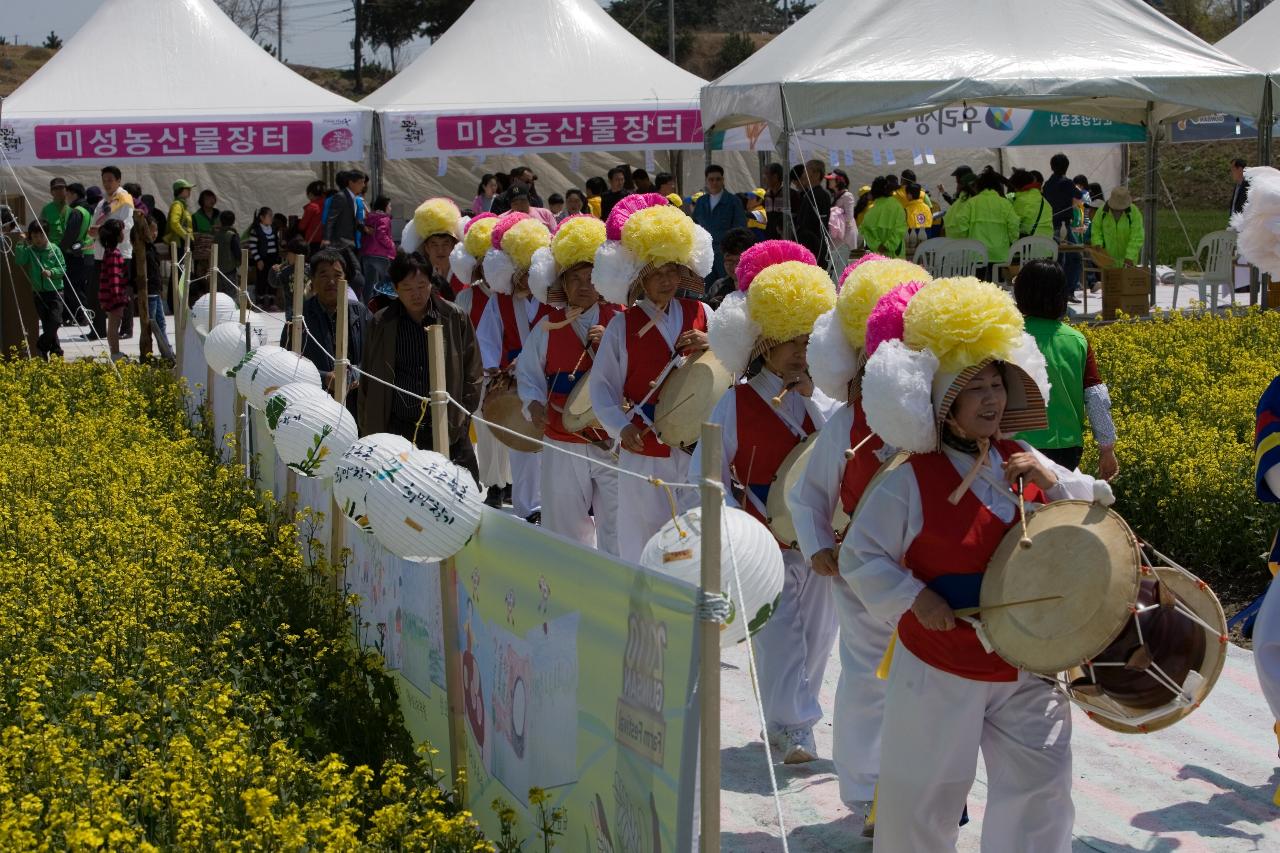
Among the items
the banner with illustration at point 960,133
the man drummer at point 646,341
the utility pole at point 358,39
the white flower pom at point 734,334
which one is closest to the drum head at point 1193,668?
the white flower pom at point 734,334

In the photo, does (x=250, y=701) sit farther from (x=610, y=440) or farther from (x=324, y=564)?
(x=610, y=440)

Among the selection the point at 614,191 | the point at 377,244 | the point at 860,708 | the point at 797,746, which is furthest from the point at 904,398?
the point at 614,191

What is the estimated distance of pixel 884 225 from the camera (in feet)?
64.8

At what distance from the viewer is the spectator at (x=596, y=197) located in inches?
795

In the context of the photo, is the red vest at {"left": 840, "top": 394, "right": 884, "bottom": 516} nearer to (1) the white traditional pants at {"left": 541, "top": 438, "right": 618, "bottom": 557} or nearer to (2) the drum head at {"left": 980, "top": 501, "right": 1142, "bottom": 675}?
(2) the drum head at {"left": 980, "top": 501, "right": 1142, "bottom": 675}

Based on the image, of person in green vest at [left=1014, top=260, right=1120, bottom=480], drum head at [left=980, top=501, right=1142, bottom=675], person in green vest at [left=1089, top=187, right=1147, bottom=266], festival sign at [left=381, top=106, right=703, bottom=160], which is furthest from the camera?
person in green vest at [left=1089, top=187, right=1147, bottom=266]

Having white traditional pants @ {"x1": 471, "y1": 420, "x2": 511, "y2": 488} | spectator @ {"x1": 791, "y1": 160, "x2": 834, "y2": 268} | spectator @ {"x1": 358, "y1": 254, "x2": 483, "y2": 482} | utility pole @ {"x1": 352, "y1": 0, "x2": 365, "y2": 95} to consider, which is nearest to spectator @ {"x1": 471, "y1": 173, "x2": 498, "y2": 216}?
spectator @ {"x1": 791, "y1": 160, "x2": 834, "y2": 268}

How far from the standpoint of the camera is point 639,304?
278 inches

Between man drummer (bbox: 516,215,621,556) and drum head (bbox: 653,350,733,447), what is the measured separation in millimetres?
1116

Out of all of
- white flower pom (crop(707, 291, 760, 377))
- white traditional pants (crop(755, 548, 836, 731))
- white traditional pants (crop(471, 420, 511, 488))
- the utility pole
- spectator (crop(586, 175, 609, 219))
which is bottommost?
white traditional pants (crop(471, 420, 511, 488))

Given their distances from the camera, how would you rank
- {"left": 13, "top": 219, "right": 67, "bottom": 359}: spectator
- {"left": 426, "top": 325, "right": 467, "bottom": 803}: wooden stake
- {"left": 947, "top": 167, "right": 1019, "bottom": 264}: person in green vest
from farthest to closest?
→ {"left": 947, "top": 167, "right": 1019, "bottom": 264}: person in green vest → {"left": 13, "top": 219, "right": 67, "bottom": 359}: spectator → {"left": 426, "top": 325, "right": 467, "bottom": 803}: wooden stake

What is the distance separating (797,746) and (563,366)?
2.73 m

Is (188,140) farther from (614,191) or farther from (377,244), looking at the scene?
(614,191)

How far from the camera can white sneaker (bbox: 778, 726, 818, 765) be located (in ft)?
19.2
